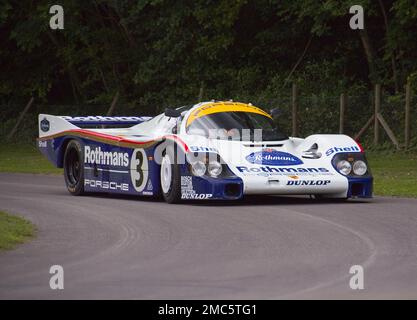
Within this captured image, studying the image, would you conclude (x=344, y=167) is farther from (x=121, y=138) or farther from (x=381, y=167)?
Result: (x=381, y=167)

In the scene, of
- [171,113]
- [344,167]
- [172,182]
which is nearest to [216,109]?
[171,113]

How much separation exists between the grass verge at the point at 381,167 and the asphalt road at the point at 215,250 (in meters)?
2.37

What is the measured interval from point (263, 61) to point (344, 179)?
1955cm

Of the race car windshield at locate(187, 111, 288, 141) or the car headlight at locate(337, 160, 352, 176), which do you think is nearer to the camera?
the car headlight at locate(337, 160, 352, 176)

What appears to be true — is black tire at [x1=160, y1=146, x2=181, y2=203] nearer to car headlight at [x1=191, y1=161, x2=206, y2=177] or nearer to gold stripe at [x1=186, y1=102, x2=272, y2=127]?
car headlight at [x1=191, y1=161, x2=206, y2=177]

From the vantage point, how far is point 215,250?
11086 mm

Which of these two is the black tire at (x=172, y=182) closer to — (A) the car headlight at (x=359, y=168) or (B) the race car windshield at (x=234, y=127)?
(B) the race car windshield at (x=234, y=127)

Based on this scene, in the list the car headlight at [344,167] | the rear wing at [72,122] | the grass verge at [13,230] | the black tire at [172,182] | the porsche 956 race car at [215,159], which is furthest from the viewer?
the rear wing at [72,122]

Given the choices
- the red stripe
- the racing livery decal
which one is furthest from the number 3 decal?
the racing livery decal

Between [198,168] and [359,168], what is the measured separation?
217 centimetres

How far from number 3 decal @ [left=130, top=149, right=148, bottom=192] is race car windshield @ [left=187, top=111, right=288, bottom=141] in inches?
28.1

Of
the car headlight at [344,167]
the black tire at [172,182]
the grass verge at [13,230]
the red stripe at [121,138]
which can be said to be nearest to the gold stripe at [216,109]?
the red stripe at [121,138]

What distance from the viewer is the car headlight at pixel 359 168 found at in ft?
53.3

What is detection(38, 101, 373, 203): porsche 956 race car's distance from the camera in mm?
15539
